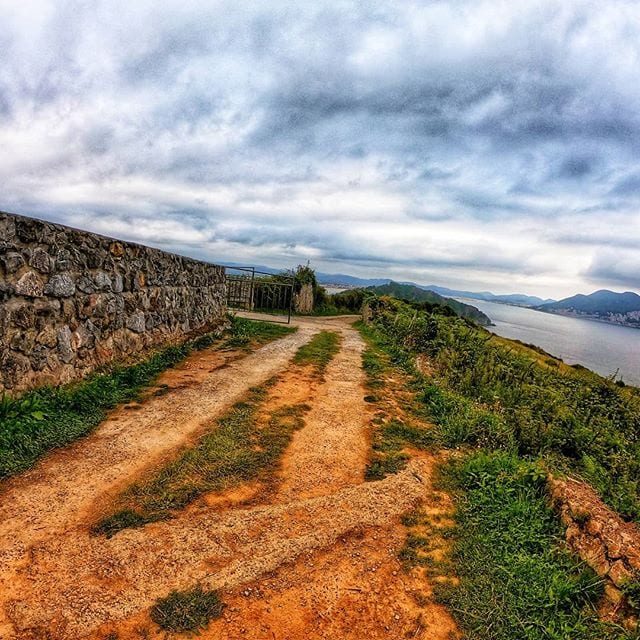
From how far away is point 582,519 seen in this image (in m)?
3.78

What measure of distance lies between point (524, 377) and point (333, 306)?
2052cm

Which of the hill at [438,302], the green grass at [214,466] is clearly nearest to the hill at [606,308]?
the hill at [438,302]

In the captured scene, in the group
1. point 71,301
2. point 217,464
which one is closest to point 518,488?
point 217,464

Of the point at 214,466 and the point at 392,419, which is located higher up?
the point at 392,419

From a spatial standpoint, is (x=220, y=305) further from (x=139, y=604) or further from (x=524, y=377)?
(x=139, y=604)

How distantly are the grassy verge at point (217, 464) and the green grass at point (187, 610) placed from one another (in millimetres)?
946

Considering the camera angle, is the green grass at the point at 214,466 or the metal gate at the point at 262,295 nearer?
the green grass at the point at 214,466

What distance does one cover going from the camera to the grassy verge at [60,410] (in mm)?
4621

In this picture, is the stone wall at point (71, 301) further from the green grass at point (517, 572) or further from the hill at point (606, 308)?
the hill at point (606, 308)

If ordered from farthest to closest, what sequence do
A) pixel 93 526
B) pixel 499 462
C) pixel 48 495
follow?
1. pixel 499 462
2. pixel 48 495
3. pixel 93 526

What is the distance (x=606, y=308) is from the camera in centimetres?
6184

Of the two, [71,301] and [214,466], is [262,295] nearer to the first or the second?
[71,301]

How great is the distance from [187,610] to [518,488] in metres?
3.66

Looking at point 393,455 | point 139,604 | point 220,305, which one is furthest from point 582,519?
point 220,305
